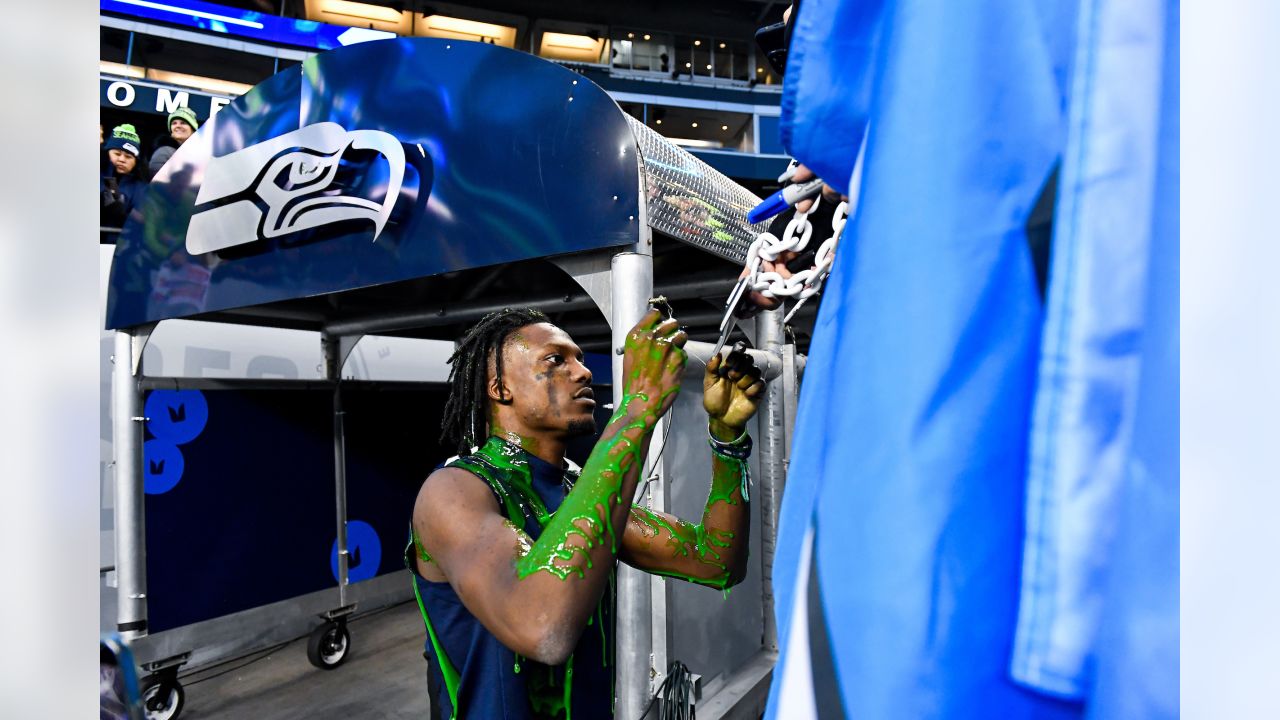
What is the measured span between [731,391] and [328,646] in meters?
5.26

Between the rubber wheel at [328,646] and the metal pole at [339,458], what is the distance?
298 mm

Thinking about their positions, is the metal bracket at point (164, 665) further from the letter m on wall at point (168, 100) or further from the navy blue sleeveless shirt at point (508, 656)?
the letter m on wall at point (168, 100)

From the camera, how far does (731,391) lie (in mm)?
1787

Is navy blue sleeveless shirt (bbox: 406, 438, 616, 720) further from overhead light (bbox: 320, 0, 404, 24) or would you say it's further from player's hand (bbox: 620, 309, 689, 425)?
overhead light (bbox: 320, 0, 404, 24)

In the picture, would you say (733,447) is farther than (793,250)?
Yes

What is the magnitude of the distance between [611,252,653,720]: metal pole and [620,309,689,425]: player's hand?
40.7 inches

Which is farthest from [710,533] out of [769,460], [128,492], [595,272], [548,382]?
[128,492]

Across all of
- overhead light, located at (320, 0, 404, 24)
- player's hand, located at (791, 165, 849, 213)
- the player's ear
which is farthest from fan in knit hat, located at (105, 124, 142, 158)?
overhead light, located at (320, 0, 404, 24)

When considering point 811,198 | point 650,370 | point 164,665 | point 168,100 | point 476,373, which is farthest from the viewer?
point 168,100

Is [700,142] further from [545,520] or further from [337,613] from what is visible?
[545,520]

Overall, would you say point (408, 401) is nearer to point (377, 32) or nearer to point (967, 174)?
point (967, 174)
